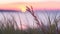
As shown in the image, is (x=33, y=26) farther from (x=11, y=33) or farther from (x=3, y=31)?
(x=3, y=31)

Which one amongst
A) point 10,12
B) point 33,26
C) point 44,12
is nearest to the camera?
point 44,12

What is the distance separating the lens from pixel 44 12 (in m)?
2.45

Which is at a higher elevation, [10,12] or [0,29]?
[10,12]

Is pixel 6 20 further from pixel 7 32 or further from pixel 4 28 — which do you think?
pixel 7 32

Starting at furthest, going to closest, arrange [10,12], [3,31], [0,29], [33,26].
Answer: [10,12] → [0,29] → [3,31] → [33,26]

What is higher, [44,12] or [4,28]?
[44,12]

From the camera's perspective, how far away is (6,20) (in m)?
3.11

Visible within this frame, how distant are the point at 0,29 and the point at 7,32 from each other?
401mm

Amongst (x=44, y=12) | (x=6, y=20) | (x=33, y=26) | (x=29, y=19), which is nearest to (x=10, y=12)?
(x=6, y=20)

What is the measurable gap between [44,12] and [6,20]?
0.90 meters

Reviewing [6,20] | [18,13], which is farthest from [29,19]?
[6,20]

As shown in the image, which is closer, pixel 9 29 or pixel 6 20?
pixel 9 29

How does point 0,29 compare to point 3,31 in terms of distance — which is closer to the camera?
point 3,31

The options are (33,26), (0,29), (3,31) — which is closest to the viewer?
(33,26)
